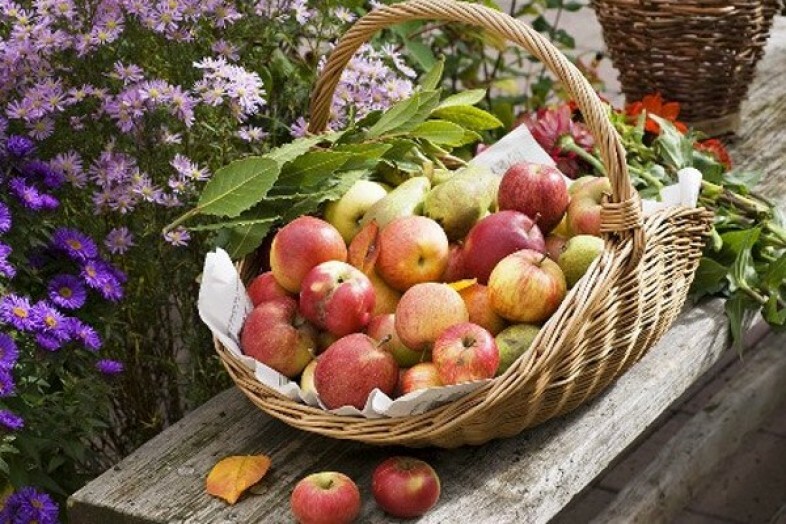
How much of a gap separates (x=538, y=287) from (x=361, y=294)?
0.26 meters

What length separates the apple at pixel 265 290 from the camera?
2.02 metres

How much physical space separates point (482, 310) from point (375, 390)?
0.23 m

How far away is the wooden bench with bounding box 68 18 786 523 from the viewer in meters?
1.79

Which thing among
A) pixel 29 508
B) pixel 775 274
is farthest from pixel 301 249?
pixel 775 274

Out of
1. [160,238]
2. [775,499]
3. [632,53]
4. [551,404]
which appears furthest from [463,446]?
[775,499]

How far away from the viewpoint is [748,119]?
10.6ft

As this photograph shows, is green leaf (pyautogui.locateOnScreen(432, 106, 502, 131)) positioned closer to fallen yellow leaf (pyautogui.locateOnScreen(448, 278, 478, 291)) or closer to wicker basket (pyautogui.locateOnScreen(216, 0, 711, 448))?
wicker basket (pyautogui.locateOnScreen(216, 0, 711, 448))

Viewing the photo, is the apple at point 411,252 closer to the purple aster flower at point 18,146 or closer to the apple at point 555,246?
the apple at point 555,246

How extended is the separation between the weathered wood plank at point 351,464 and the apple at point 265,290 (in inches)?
7.0

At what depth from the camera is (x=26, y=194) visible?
207cm

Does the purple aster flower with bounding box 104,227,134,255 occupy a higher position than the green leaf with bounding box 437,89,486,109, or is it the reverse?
the green leaf with bounding box 437,89,486,109

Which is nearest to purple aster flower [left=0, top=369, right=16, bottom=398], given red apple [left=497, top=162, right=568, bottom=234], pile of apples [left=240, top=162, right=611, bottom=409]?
pile of apples [left=240, top=162, right=611, bottom=409]

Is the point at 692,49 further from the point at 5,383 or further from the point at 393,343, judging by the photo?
the point at 5,383

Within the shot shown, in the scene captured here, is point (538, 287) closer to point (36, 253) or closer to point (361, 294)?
point (361, 294)
